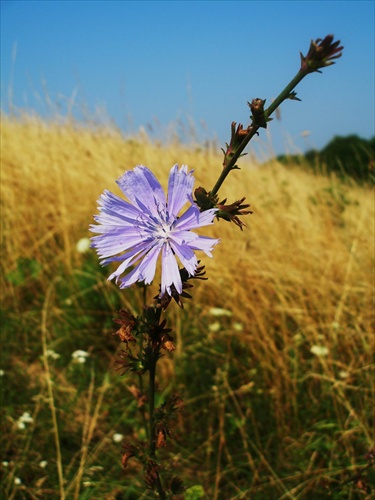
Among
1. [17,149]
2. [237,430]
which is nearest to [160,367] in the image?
[237,430]

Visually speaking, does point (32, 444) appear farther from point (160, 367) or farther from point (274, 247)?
point (274, 247)

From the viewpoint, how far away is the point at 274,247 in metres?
3.10

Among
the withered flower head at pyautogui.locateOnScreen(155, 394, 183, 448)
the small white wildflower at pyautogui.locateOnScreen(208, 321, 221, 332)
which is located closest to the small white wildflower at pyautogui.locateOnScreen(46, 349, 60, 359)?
the small white wildflower at pyautogui.locateOnScreen(208, 321, 221, 332)

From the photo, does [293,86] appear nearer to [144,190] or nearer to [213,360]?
[144,190]

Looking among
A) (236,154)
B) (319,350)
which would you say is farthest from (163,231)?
(319,350)

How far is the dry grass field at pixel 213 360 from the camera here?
1.90 m

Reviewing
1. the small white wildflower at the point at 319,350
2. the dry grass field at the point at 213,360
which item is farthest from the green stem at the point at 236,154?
the small white wildflower at the point at 319,350

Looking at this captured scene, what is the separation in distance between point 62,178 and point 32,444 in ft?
8.30

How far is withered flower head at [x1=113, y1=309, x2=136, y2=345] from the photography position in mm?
886

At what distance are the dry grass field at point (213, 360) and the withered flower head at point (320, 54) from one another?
0.54 m

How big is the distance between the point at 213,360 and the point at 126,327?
165 cm

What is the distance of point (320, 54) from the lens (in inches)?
29.2

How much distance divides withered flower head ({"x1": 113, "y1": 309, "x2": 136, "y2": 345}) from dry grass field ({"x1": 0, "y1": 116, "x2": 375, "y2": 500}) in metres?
0.46

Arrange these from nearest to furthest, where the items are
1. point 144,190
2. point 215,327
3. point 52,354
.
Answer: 1. point 144,190
2. point 52,354
3. point 215,327
